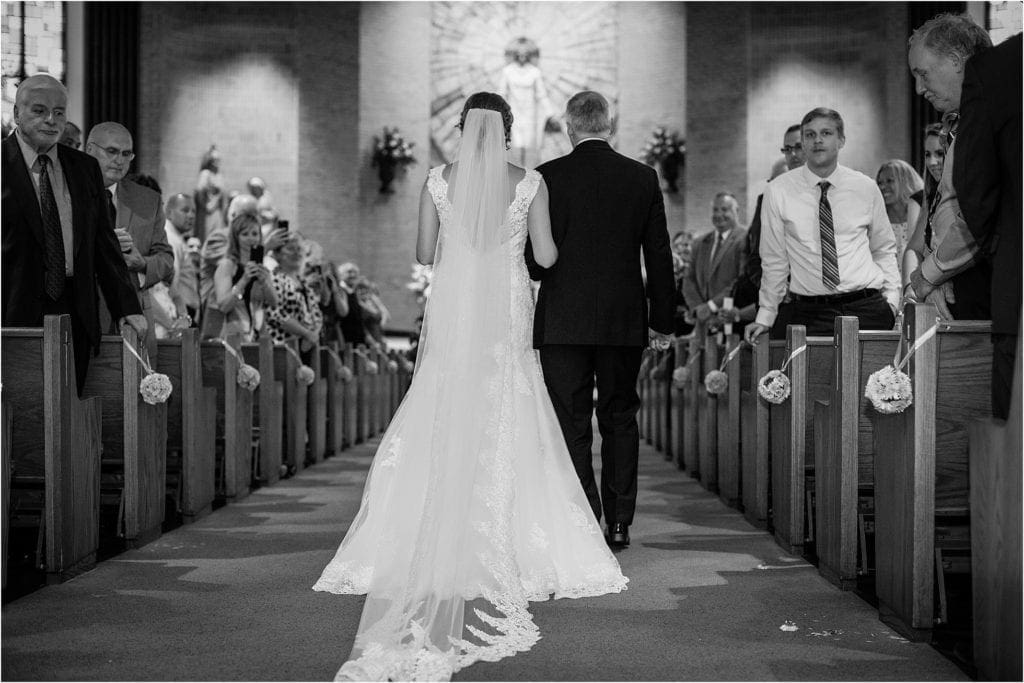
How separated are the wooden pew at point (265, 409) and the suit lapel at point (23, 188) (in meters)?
2.59

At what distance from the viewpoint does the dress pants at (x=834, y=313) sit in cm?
538

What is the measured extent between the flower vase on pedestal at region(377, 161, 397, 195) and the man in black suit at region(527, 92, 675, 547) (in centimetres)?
1325

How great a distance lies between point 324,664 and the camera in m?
2.97

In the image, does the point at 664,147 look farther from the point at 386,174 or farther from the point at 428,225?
the point at 428,225

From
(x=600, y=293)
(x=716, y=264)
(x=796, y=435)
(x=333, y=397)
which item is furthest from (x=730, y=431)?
(x=333, y=397)

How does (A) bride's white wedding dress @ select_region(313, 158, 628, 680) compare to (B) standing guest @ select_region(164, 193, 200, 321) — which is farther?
(B) standing guest @ select_region(164, 193, 200, 321)

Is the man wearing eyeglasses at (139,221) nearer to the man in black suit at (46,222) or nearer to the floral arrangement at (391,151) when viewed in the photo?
the man in black suit at (46,222)

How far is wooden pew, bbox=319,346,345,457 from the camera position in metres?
9.25

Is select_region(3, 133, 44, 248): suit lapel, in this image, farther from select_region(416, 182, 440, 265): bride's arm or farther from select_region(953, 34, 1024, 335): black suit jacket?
select_region(953, 34, 1024, 335): black suit jacket

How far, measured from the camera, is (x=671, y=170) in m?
17.6

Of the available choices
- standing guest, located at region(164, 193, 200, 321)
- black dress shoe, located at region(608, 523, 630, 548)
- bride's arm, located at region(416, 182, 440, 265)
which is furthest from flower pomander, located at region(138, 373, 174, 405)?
standing guest, located at region(164, 193, 200, 321)

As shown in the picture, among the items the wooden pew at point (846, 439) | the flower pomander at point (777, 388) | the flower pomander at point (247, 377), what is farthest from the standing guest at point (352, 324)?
the wooden pew at point (846, 439)

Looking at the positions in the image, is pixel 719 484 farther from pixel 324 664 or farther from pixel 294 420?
pixel 324 664

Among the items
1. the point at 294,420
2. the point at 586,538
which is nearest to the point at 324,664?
the point at 586,538
